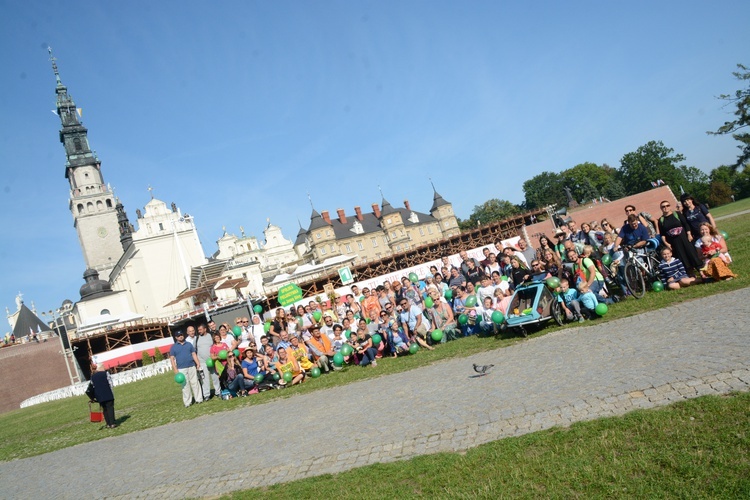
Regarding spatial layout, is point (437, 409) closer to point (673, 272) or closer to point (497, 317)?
point (497, 317)

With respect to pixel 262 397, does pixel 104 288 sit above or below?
above

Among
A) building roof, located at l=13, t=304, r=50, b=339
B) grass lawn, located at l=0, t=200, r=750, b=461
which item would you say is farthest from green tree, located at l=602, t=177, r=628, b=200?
building roof, located at l=13, t=304, r=50, b=339

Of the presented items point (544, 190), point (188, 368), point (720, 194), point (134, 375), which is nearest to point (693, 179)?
point (544, 190)

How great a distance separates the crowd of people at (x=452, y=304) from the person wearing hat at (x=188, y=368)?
3 cm

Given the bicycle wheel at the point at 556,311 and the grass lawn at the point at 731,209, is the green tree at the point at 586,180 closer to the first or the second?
the grass lawn at the point at 731,209

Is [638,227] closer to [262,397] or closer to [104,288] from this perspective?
[262,397]

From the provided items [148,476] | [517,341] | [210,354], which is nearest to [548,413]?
[517,341]

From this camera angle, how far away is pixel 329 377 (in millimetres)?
13117

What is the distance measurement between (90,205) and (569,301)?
293ft

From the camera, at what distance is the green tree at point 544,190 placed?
123875mm

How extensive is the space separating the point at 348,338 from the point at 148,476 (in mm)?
6985

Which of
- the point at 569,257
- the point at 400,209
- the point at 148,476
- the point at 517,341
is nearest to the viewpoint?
the point at 148,476

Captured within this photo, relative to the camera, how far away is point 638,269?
11383 mm

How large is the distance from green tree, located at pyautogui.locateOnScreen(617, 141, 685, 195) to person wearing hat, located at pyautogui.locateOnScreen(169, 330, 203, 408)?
104192 mm
